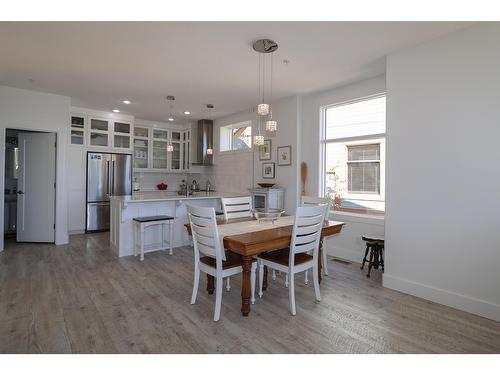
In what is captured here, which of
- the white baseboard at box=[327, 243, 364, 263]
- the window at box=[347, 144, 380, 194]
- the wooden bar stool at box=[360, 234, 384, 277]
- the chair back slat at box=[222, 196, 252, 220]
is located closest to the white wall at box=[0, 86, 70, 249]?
the chair back slat at box=[222, 196, 252, 220]

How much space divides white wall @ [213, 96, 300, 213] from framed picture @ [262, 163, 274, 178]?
0.09m

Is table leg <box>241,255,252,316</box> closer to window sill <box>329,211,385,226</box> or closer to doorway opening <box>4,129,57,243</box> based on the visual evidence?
window sill <box>329,211,385,226</box>

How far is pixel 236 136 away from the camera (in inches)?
244

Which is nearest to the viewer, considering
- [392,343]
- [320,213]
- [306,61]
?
[392,343]

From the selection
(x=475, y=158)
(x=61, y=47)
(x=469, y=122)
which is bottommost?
(x=475, y=158)

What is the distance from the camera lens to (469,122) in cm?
249

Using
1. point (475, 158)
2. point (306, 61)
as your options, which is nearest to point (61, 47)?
point (306, 61)

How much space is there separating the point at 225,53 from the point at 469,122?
2473 millimetres

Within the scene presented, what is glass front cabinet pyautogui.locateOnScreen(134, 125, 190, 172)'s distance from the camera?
6633 millimetres

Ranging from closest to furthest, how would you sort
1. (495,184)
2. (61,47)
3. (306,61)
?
(495,184) → (61,47) → (306,61)

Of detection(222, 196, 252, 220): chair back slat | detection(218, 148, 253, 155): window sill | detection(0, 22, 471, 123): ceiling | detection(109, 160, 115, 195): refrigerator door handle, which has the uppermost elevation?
detection(0, 22, 471, 123): ceiling

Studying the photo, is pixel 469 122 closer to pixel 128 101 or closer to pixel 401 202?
pixel 401 202

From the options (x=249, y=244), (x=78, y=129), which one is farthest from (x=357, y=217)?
(x=78, y=129)

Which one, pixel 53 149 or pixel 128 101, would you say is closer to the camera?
pixel 53 149
